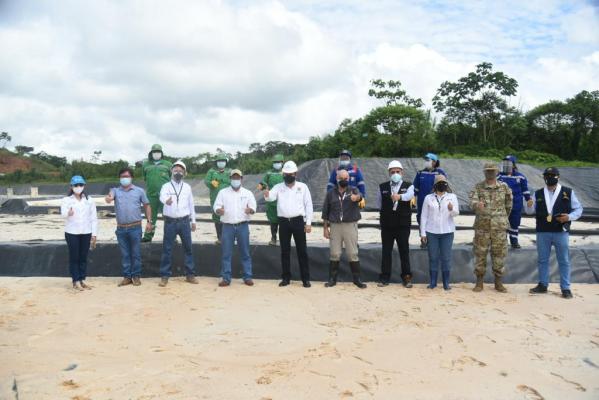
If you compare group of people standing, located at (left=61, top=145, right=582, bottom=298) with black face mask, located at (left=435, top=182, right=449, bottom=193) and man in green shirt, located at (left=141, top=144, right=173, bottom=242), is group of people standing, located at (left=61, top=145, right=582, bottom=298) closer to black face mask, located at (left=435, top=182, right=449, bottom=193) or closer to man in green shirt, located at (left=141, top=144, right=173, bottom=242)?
black face mask, located at (left=435, top=182, right=449, bottom=193)

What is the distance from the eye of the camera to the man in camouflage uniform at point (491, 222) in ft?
19.3

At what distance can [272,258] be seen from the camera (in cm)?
700

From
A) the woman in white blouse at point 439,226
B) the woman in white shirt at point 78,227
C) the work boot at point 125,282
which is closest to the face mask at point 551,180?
the woman in white blouse at point 439,226

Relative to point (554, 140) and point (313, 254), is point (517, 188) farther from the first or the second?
point (554, 140)

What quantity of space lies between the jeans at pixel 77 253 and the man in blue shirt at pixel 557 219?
5.84 m

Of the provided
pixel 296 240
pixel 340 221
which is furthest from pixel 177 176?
pixel 340 221

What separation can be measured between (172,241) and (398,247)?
312cm

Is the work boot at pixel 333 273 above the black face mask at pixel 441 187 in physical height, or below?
below

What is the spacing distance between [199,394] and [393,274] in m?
4.12

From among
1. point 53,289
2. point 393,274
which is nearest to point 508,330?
point 393,274

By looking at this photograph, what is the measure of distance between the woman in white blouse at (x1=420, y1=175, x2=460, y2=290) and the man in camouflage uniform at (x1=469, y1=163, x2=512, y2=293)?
0.30 meters

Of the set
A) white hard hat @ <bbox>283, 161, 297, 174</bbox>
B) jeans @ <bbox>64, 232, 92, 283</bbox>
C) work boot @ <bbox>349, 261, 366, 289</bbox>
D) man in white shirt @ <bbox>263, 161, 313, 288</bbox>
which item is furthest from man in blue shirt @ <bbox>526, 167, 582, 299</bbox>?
jeans @ <bbox>64, 232, 92, 283</bbox>

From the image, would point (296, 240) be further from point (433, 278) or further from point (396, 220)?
point (433, 278)

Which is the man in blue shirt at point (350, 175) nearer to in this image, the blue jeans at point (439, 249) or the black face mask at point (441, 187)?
the black face mask at point (441, 187)
